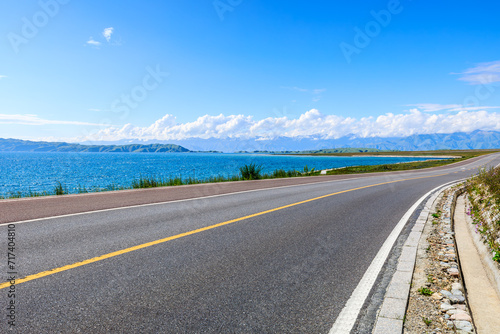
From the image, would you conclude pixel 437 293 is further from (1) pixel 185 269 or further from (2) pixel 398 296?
(1) pixel 185 269

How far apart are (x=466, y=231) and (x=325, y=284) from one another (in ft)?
18.0

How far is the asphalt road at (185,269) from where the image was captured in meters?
2.91

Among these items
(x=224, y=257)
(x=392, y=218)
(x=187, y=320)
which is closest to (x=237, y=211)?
(x=224, y=257)

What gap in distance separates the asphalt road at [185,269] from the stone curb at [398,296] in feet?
1.44

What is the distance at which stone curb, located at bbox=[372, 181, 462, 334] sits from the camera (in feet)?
9.59

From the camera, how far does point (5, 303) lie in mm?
3092

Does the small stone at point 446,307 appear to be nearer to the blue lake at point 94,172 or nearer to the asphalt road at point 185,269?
the asphalt road at point 185,269

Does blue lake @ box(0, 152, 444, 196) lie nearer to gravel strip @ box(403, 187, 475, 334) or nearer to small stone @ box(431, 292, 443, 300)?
gravel strip @ box(403, 187, 475, 334)

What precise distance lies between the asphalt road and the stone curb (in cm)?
44

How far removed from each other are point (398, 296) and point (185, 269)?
2.79 meters

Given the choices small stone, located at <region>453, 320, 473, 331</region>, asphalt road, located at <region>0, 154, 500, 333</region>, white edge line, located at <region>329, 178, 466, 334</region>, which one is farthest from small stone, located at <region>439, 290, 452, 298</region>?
asphalt road, located at <region>0, 154, 500, 333</region>

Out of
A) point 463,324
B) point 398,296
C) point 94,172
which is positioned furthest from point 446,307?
point 94,172

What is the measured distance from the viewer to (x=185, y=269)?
13.4 ft

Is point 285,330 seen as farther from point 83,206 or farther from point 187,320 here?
point 83,206
